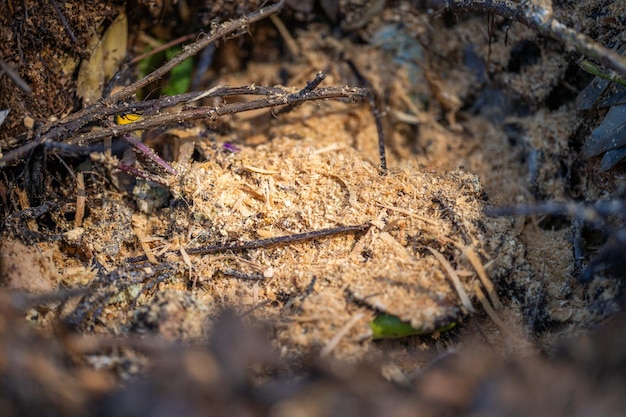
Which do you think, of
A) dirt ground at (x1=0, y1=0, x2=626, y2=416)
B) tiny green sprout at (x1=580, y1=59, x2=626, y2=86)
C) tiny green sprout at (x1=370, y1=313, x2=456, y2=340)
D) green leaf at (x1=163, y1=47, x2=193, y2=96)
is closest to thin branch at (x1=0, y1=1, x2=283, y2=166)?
dirt ground at (x1=0, y1=0, x2=626, y2=416)

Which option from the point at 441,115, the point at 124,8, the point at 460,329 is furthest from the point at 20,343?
the point at 441,115

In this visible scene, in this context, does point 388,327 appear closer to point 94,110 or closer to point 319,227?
point 319,227

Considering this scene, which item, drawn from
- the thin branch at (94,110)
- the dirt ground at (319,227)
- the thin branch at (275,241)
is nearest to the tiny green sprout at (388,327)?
the dirt ground at (319,227)

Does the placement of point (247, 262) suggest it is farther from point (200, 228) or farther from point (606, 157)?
point (606, 157)

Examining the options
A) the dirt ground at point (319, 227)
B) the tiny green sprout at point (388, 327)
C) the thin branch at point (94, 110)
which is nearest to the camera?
the dirt ground at point (319, 227)

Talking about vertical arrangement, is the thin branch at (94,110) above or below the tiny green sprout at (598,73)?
above

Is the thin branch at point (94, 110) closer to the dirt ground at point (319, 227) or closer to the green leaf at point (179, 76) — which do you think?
the dirt ground at point (319, 227)

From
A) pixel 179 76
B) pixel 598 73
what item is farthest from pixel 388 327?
pixel 179 76

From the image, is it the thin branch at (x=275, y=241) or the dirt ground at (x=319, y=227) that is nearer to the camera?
the dirt ground at (x=319, y=227)

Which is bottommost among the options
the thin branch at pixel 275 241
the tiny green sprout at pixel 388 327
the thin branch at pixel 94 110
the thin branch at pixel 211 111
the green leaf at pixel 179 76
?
the tiny green sprout at pixel 388 327
